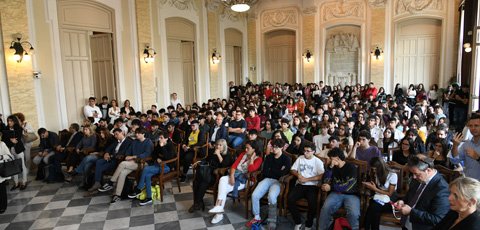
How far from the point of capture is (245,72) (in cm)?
1794

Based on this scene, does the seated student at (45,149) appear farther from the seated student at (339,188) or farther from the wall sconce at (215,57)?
the wall sconce at (215,57)

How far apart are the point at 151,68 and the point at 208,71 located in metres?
3.44

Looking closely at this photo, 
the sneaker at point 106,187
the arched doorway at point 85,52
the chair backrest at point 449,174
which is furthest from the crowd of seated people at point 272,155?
the arched doorway at point 85,52

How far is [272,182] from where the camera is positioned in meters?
5.02

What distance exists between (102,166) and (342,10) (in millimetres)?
13144

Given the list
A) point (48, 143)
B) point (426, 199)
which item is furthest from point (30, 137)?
point (426, 199)

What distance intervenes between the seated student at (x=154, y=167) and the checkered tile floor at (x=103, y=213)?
0.17m

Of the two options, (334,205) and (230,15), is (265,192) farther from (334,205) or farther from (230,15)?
(230,15)

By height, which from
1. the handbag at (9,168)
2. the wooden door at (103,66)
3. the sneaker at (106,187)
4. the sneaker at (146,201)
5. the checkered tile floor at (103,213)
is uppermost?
the wooden door at (103,66)

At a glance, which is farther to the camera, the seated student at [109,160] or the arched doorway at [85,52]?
the arched doorway at [85,52]

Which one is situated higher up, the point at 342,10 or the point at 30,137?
the point at 342,10

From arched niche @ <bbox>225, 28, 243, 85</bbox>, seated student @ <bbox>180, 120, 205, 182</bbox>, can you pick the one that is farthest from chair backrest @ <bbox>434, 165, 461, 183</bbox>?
arched niche @ <bbox>225, 28, 243, 85</bbox>

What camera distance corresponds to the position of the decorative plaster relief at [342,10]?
612 inches

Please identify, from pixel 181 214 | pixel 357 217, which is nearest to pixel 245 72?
pixel 181 214
